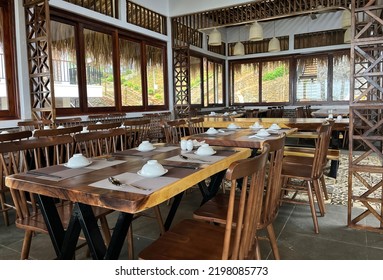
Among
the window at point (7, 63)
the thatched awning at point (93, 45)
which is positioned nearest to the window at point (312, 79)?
the thatched awning at point (93, 45)

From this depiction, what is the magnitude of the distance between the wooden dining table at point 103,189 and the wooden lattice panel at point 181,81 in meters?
6.31

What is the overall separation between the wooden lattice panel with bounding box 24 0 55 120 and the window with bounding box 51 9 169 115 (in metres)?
0.42

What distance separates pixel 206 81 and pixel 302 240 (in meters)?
8.11

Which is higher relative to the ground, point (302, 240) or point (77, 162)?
point (77, 162)

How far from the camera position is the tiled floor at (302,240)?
2236 millimetres

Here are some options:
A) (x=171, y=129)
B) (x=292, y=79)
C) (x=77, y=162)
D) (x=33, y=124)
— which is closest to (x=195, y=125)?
(x=171, y=129)

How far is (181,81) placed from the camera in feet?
26.9

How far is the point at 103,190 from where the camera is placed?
1323 millimetres

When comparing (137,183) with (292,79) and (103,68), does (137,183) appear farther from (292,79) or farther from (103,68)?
(292,79)

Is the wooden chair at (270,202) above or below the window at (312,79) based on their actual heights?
below

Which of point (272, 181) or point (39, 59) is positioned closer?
point (272, 181)

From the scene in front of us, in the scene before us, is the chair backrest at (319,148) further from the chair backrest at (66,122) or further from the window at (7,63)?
the window at (7,63)

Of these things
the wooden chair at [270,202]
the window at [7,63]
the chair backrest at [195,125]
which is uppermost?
the window at [7,63]

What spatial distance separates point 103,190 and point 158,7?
7.02 metres
